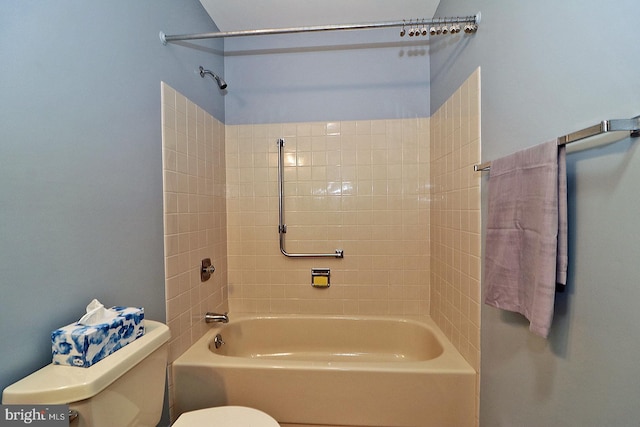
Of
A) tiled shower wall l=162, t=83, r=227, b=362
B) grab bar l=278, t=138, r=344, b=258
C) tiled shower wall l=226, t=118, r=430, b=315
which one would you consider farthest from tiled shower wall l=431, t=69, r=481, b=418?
tiled shower wall l=162, t=83, r=227, b=362

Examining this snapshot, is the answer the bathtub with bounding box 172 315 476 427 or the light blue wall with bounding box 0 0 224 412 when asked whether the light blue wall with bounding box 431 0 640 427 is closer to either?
the bathtub with bounding box 172 315 476 427

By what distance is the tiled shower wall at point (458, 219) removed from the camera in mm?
1217

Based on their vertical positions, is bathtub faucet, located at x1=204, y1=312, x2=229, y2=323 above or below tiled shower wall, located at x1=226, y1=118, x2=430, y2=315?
below

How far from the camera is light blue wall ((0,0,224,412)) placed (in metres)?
0.68

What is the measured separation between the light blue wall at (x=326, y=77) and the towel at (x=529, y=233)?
1211mm

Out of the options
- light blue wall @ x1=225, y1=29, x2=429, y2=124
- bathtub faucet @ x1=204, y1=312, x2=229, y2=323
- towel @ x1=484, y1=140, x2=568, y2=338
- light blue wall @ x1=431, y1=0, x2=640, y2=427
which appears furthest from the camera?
light blue wall @ x1=225, y1=29, x2=429, y2=124

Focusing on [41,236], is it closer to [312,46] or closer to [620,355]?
[620,355]

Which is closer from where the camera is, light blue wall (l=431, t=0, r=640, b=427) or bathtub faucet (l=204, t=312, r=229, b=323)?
light blue wall (l=431, t=0, r=640, b=427)

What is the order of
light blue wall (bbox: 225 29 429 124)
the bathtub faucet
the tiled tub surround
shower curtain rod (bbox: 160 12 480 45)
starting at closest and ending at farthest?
shower curtain rod (bbox: 160 12 480 45) → the tiled tub surround → the bathtub faucet → light blue wall (bbox: 225 29 429 124)

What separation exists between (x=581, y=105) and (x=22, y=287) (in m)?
Result: 1.60

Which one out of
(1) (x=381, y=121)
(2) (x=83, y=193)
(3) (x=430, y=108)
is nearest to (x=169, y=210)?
(2) (x=83, y=193)

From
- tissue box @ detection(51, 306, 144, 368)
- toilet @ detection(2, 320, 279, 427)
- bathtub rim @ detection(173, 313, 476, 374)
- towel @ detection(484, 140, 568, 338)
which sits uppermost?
towel @ detection(484, 140, 568, 338)

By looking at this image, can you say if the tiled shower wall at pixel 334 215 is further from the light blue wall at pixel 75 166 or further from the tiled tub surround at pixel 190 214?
the light blue wall at pixel 75 166

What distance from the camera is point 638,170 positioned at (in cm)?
54
